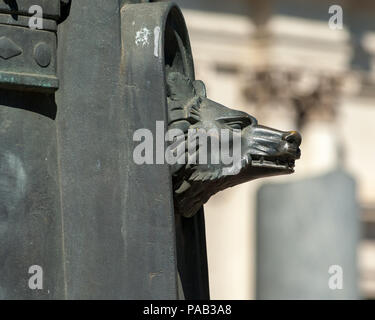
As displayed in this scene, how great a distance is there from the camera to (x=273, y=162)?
3.94 metres

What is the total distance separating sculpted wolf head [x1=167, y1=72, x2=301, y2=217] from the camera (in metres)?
3.76

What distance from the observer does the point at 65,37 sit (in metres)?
3.63

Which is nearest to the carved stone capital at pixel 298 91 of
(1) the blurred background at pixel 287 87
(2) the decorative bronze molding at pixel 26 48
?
(1) the blurred background at pixel 287 87

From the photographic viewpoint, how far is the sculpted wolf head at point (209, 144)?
376cm

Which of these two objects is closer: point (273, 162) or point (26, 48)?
point (26, 48)

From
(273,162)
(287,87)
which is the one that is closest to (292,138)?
(273,162)

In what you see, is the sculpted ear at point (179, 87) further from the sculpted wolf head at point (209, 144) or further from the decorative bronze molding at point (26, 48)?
the decorative bronze molding at point (26, 48)

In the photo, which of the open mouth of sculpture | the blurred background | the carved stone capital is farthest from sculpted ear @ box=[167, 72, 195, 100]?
the carved stone capital

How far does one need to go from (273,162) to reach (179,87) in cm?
30

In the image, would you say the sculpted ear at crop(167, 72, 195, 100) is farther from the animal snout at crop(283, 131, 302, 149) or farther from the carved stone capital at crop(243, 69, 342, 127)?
the carved stone capital at crop(243, 69, 342, 127)

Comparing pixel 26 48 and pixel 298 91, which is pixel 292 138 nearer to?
pixel 26 48

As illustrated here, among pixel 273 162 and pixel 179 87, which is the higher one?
pixel 179 87

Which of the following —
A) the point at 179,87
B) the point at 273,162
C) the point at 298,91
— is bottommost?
the point at 273,162
